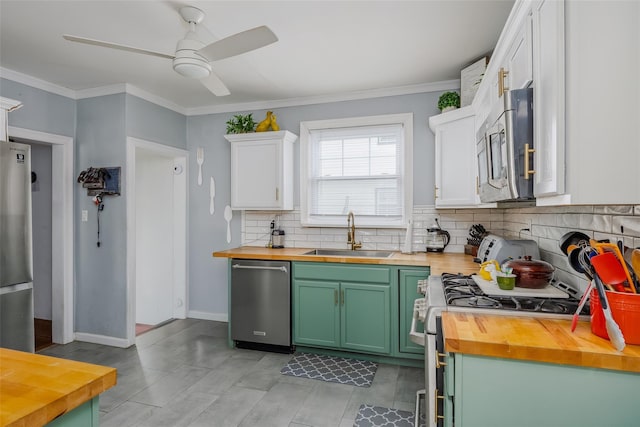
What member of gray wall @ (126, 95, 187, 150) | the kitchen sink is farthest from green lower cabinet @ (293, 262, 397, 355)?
gray wall @ (126, 95, 187, 150)

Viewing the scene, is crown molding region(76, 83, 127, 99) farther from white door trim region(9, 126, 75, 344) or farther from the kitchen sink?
the kitchen sink

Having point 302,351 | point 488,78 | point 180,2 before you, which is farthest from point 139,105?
point 488,78

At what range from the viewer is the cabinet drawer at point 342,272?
120 inches

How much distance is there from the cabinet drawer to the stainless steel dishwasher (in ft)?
0.46

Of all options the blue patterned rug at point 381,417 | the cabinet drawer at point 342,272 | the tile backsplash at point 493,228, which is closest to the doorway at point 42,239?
the tile backsplash at point 493,228

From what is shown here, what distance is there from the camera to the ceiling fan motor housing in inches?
82.4

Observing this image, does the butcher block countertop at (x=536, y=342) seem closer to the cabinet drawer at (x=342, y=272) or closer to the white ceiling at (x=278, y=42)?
the cabinet drawer at (x=342, y=272)

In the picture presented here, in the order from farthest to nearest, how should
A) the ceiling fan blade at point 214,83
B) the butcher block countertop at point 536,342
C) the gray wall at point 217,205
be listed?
the gray wall at point 217,205
the ceiling fan blade at point 214,83
the butcher block countertop at point 536,342

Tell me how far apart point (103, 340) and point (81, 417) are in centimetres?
318

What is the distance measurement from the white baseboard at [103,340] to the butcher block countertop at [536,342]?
10.8 feet

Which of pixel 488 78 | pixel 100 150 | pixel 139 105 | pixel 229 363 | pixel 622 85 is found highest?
pixel 139 105

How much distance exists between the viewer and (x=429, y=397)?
5.10 ft

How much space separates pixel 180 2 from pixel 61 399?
213 centimetres

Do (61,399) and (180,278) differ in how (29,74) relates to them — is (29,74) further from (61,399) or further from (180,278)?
(61,399)
